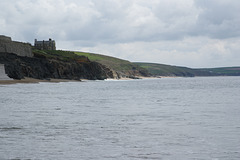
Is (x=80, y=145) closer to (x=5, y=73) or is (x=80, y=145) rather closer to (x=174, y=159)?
(x=174, y=159)

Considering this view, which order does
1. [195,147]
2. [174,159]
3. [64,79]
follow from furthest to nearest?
[64,79], [195,147], [174,159]

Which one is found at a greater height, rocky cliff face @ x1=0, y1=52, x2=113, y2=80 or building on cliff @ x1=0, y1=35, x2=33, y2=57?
building on cliff @ x1=0, y1=35, x2=33, y2=57

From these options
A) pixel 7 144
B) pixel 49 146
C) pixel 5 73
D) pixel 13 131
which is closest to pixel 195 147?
pixel 49 146

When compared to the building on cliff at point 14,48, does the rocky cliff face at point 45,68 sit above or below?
below

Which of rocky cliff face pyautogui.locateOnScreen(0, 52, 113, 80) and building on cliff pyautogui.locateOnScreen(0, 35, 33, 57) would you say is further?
building on cliff pyautogui.locateOnScreen(0, 35, 33, 57)

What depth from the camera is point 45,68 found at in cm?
13312

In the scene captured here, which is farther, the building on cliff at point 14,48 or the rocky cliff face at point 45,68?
the building on cliff at point 14,48

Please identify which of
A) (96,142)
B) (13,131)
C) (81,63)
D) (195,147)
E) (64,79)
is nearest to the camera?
(195,147)

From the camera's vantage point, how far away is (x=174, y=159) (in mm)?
10914

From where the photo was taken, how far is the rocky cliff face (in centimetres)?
10612

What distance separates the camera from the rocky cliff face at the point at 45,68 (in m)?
106

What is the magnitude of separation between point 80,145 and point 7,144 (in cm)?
285

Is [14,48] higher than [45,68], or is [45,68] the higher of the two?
[14,48]

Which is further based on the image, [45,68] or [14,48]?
[45,68]
